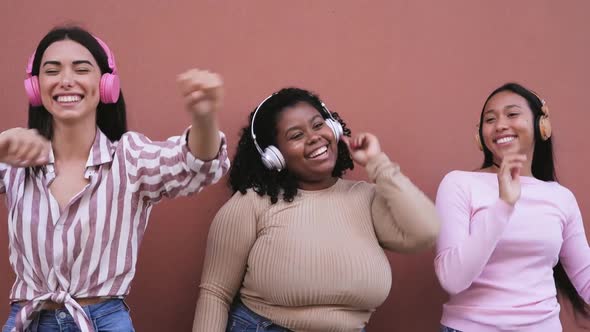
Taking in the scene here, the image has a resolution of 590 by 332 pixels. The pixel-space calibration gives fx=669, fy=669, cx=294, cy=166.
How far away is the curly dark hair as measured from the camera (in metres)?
1.85

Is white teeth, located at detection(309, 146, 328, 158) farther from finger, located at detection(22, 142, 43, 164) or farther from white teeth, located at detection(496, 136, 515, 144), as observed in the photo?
finger, located at detection(22, 142, 43, 164)

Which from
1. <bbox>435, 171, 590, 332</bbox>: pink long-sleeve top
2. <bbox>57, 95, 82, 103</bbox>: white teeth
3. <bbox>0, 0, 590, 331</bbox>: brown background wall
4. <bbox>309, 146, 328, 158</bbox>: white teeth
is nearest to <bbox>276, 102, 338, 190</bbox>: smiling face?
<bbox>309, 146, 328, 158</bbox>: white teeth

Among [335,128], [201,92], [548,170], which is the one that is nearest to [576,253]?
[548,170]

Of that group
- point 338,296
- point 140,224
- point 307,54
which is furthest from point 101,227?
point 307,54

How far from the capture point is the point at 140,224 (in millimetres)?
1557

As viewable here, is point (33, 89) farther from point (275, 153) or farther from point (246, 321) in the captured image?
point (246, 321)

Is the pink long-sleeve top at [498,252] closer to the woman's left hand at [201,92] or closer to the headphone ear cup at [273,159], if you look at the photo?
the headphone ear cup at [273,159]

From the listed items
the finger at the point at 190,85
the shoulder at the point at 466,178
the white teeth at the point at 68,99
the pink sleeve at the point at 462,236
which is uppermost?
the finger at the point at 190,85

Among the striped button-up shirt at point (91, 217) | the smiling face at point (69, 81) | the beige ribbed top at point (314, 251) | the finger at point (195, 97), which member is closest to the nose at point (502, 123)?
the beige ribbed top at point (314, 251)

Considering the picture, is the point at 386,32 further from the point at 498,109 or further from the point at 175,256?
the point at 175,256

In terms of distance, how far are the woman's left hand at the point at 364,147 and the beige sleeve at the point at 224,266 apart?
12.6 inches

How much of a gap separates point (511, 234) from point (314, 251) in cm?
57

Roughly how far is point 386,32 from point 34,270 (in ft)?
4.38

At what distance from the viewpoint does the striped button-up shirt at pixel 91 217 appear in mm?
1422
